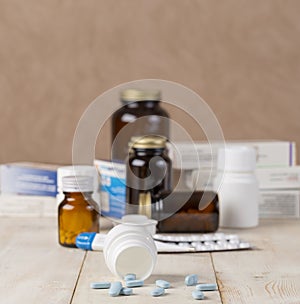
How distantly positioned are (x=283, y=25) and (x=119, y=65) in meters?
0.46

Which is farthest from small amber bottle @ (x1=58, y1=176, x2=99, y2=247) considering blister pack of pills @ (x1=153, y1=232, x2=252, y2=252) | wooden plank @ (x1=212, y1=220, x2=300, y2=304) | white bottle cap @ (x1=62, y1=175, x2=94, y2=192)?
wooden plank @ (x1=212, y1=220, x2=300, y2=304)

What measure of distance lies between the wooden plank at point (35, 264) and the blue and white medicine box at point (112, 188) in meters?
0.10

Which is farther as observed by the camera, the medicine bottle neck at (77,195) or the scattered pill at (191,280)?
the medicine bottle neck at (77,195)

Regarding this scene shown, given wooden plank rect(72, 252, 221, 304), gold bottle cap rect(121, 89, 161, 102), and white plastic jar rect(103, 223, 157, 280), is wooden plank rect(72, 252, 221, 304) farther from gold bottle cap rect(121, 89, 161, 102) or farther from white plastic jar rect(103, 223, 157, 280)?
gold bottle cap rect(121, 89, 161, 102)

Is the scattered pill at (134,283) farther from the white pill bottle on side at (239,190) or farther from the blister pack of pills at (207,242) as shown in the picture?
the white pill bottle on side at (239,190)

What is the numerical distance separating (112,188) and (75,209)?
18cm

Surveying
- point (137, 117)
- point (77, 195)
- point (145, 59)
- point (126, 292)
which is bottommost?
point (126, 292)

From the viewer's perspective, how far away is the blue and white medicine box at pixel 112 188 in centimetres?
134

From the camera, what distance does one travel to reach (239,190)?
1.33 meters

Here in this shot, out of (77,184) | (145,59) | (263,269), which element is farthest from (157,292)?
(145,59)

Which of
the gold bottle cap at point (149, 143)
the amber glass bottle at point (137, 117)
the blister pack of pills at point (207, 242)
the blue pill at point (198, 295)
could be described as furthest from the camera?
the amber glass bottle at point (137, 117)

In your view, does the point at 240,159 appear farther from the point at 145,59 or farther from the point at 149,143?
the point at 145,59

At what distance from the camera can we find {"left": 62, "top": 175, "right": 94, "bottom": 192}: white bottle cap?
46.3 inches

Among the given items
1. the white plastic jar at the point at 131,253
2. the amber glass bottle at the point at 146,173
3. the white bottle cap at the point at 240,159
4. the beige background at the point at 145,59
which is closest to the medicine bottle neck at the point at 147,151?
the amber glass bottle at the point at 146,173
